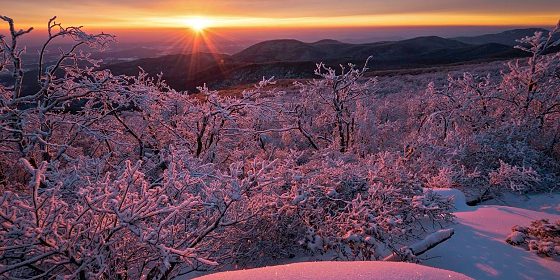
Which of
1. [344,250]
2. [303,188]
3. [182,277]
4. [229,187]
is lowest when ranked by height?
A: [182,277]

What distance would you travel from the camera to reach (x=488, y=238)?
196 inches

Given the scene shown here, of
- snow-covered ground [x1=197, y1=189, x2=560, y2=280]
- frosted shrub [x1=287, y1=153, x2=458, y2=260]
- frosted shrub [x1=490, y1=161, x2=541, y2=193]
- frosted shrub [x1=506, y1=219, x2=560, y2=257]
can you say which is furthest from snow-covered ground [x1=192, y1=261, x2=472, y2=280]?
frosted shrub [x1=490, y1=161, x2=541, y2=193]

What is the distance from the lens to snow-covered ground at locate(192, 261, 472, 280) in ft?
10.3

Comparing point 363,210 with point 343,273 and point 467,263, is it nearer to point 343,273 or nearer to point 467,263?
point 467,263

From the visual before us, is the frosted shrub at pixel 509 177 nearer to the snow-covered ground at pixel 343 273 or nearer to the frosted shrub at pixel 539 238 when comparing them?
the frosted shrub at pixel 539 238

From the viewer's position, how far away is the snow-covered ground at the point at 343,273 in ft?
10.3

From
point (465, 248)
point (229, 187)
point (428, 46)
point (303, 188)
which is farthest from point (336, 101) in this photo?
point (428, 46)

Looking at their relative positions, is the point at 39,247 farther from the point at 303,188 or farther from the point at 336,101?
the point at 336,101

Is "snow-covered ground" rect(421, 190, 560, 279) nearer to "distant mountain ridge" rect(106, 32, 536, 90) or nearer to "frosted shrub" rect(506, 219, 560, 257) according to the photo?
"frosted shrub" rect(506, 219, 560, 257)

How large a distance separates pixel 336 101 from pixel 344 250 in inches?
289

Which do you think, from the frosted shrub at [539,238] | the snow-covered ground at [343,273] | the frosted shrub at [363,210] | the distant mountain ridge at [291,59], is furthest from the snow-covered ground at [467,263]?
the distant mountain ridge at [291,59]

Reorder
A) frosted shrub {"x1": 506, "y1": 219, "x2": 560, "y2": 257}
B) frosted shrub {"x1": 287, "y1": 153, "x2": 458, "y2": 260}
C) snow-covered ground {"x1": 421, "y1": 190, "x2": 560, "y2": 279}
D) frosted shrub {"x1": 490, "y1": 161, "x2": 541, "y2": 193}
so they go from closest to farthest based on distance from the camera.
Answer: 1. snow-covered ground {"x1": 421, "y1": 190, "x2": 560, "y2": 279}
2. frosted shrub {"x1": 506, "y1": 219, "x2": 560, "y2": 257}
3. frosted shrub {"x1": 287, "y1": 153, "x2": 458, "y2": 260}
4. frosted shrub {"x1": 490, "y1": 161, "x2": 541, "y2": 193}

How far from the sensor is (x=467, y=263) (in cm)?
434

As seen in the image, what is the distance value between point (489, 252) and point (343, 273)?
240 centimetres
